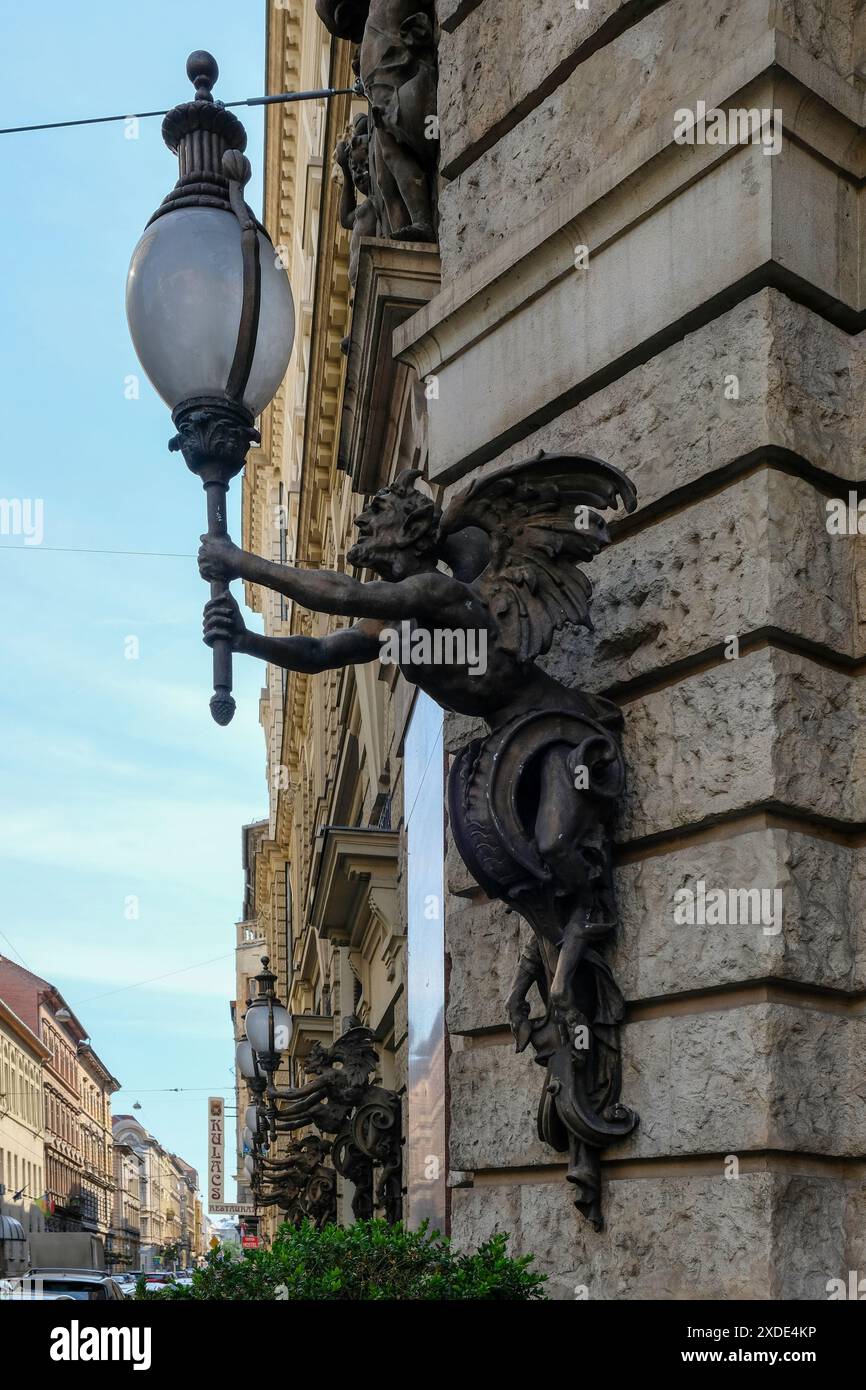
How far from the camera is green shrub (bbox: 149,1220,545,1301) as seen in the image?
13.7ft

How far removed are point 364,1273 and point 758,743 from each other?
5.57 ft

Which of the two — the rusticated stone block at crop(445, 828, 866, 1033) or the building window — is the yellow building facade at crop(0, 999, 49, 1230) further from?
the rusticated stone block at crop(445, 828, 866, 1033)

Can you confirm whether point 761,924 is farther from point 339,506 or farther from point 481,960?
point 339,506

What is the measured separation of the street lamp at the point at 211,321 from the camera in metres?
4.89

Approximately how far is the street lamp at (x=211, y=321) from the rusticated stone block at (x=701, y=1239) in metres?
2.20

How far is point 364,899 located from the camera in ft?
49.9

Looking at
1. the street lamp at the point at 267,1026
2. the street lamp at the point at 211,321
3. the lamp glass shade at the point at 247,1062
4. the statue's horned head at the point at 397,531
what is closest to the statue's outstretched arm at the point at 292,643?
the statue's horned head at the point at 397,531

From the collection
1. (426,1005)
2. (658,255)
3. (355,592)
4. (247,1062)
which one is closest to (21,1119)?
(247,1062)

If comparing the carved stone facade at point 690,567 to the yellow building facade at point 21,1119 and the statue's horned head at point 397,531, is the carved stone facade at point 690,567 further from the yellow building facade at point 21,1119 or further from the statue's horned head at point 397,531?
the yellow building facade at point 21,1119

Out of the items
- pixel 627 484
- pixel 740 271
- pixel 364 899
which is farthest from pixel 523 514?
pixel 364 899

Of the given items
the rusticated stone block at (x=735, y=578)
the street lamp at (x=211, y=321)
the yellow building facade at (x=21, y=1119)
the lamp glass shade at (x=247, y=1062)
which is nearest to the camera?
the rusticated stone block at (x=735, y=578)
